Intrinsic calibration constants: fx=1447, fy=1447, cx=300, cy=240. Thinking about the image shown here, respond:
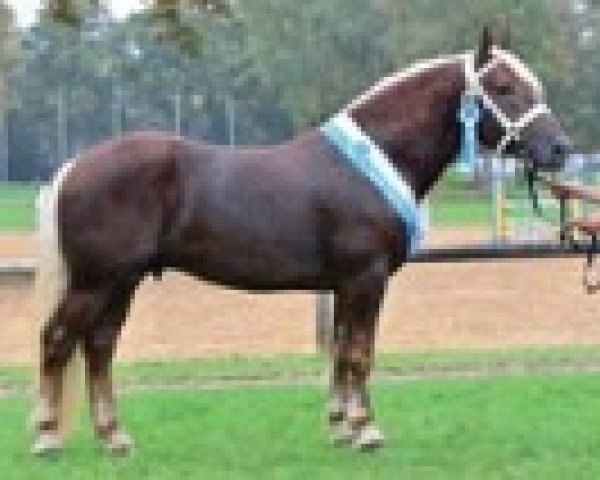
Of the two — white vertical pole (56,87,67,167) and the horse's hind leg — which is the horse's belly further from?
white vertical pole (56,87,67,167)

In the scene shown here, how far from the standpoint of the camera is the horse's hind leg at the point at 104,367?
705cm

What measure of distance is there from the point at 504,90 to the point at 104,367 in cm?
239

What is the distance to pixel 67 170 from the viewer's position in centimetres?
695

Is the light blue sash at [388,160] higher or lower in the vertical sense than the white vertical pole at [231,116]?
higher

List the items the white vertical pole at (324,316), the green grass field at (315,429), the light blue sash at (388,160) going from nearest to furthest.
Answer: the green grass field at (315,429) → the light blue sash at (388,160) → the white vertical pole at (324,316)

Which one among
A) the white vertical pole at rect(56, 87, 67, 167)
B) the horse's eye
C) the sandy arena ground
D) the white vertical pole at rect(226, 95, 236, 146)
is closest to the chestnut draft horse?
the horse's eye

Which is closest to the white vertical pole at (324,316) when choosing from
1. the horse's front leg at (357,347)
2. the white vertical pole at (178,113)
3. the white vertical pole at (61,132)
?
the horse's front leg at (357,347)

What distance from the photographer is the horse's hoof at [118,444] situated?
6.97m

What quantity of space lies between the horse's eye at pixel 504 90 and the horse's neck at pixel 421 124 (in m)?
0.18

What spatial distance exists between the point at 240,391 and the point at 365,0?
45520 mm

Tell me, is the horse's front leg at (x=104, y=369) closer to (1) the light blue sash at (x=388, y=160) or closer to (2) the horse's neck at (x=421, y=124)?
(1) the light blue sash at (x=388, y=160)

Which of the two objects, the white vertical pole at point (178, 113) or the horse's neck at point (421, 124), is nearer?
the horse's neck at point (421, 124)

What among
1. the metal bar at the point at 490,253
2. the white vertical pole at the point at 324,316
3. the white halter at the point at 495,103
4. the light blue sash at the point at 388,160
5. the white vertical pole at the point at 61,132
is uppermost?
the white halter at the point at 495,103

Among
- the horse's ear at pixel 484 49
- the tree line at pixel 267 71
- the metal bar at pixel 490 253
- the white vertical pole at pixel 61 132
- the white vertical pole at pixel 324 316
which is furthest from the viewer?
the tree line at pixel 267 71
